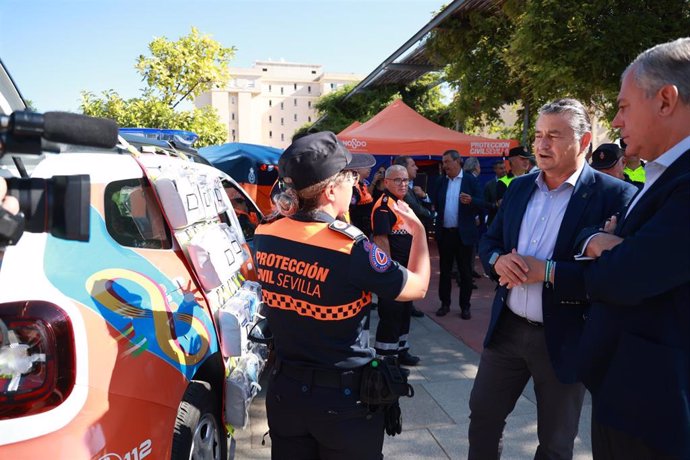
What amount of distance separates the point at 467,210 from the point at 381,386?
4437mm

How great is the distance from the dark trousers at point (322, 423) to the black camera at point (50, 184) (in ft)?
3.46

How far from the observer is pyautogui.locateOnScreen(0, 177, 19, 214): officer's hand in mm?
1054

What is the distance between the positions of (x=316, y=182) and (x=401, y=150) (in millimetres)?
8550

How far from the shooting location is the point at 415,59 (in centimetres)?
1792

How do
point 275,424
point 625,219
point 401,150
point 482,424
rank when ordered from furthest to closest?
point 401,150
point 482,424
point 275,424
point 625,219

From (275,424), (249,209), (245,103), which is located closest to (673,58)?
(275,424)

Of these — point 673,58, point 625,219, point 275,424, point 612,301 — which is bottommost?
point 275,424

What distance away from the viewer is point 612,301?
1468 mm

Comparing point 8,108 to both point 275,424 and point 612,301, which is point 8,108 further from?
point 612,301

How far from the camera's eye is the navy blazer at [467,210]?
19.6ft

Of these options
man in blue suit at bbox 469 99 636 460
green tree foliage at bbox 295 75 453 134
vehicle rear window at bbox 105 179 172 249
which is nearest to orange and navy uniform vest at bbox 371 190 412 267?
man in blue suit at bbox 469 99 636 460

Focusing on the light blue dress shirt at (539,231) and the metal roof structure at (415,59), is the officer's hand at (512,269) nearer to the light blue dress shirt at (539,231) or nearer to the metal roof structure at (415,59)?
the light blue dress shirt at (539,231)

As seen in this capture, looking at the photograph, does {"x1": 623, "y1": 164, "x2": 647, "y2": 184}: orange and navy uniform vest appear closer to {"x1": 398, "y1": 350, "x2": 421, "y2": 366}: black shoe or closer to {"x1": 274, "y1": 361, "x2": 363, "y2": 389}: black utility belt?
{"x1": 398, "y1": 350, "x2": 421, "y2": 366}: black shoe

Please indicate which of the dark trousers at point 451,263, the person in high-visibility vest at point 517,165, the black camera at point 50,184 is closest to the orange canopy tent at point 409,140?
the person in high-visibility vest at point 517,165
